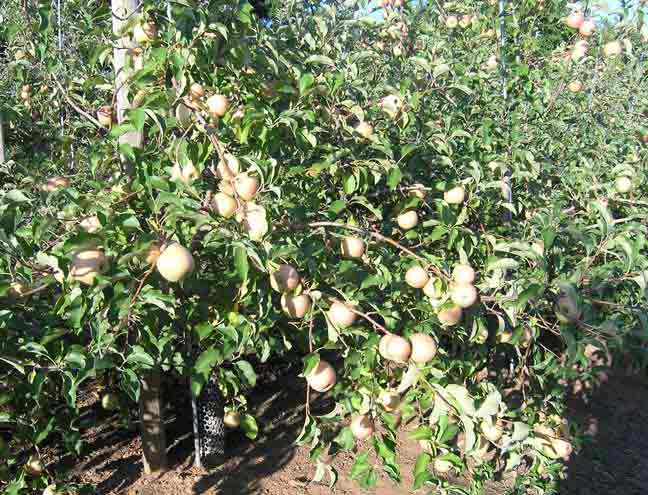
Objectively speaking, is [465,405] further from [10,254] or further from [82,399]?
[82,399]

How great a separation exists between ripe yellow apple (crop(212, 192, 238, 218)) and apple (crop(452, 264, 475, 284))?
2.27 ft

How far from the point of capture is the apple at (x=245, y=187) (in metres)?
1.52

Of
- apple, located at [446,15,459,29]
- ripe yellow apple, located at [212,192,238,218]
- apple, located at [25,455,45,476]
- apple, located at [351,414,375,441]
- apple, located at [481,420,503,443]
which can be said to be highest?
apple, located at [446,15,459,29]

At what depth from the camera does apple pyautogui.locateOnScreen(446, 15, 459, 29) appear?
3.34 metres

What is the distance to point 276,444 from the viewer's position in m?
4.09

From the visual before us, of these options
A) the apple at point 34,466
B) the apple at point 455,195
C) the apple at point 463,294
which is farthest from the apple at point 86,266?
the apple at point 455,195

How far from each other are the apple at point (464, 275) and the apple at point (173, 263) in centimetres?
80

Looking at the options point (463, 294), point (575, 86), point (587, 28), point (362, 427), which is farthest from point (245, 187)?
point (575, 86)

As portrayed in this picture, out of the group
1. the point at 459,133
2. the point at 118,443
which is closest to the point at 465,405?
the point at 459,133

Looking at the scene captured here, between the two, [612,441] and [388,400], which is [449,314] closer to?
[388,400]

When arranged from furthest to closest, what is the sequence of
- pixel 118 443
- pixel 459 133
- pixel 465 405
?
pixel 118 443 < pixel 459 133 < pixel 465 405

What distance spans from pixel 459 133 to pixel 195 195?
1.31 metres

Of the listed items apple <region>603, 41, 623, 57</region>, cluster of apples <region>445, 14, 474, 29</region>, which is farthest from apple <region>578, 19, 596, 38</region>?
cluster of apples <region>445, 14, 474, 29</region>

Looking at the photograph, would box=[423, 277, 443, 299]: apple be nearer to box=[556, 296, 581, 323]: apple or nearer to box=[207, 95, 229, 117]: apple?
box=[556, 296, 581, 323]: apple
